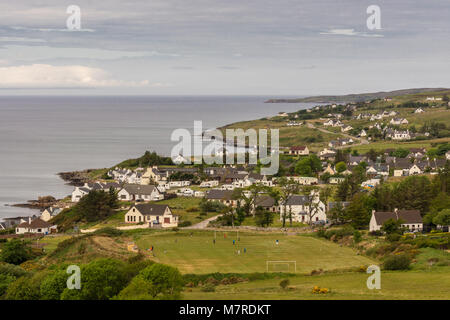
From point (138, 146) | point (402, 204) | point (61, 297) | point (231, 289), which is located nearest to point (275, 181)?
point (402, 204)

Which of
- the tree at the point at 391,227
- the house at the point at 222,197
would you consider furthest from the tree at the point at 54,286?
the house at the point at 222,197

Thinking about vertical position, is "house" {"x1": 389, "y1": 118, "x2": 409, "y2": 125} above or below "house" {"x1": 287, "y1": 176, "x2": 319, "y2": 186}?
above

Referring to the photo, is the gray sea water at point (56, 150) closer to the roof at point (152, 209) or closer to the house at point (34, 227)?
the house at point (34, 227)

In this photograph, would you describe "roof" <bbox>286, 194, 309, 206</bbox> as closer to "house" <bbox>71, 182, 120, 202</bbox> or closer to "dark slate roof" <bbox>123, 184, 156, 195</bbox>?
"dark slate roof" <bbox>123, 184, 156, 195</bbox>

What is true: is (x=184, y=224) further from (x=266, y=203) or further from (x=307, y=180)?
(x=307, y=180)

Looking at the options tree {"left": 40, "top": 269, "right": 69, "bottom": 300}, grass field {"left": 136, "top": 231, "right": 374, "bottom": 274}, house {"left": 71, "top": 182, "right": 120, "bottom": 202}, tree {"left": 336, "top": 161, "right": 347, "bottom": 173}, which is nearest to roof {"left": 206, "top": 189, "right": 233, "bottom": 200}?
house {"left": 71, "top": 182, "right": 120, "bottom": 202}
